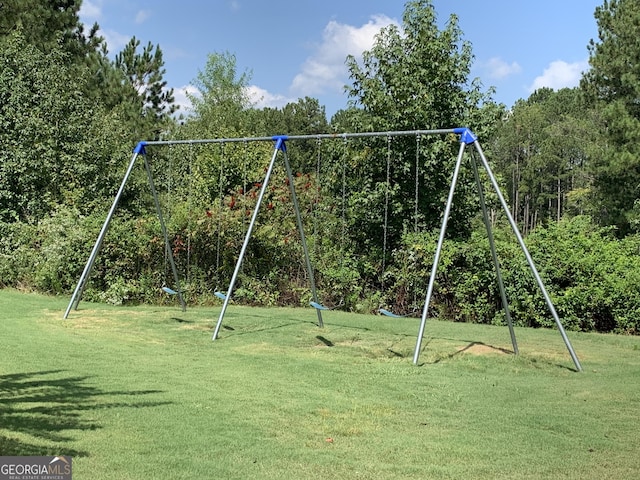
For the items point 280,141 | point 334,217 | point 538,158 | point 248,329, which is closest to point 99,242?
point 248,329

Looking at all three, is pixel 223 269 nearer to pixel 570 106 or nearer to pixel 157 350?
pixel 157 350

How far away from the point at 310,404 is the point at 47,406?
189 centimetres

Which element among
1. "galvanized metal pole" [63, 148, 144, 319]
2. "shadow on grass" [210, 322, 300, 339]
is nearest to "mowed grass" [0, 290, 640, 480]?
"shadow on grass" [210, 322, 300, 339]

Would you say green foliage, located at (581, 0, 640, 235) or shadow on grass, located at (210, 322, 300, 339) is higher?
green foliage, located at (581, 0, 640, 235)

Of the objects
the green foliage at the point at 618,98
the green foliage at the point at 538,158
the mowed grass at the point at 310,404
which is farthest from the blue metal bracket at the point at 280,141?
the green foliage at the point at 538,158

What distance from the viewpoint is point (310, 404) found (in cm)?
471

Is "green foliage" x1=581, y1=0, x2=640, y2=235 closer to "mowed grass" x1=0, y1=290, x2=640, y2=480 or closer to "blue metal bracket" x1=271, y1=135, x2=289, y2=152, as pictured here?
"mowed grass" x1=0, y1=290, x2=640, y2=480

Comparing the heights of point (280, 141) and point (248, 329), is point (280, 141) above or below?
above

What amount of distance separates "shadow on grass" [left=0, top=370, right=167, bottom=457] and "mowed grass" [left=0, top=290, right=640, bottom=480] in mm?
15

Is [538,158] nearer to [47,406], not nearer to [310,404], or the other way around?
[310,404]

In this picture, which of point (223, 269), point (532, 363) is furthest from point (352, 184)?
point (532, 363)

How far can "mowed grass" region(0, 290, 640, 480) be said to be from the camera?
3.40 m

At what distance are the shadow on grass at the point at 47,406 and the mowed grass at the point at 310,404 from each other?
0.05ft

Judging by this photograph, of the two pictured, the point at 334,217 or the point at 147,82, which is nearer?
the point at 334,217
